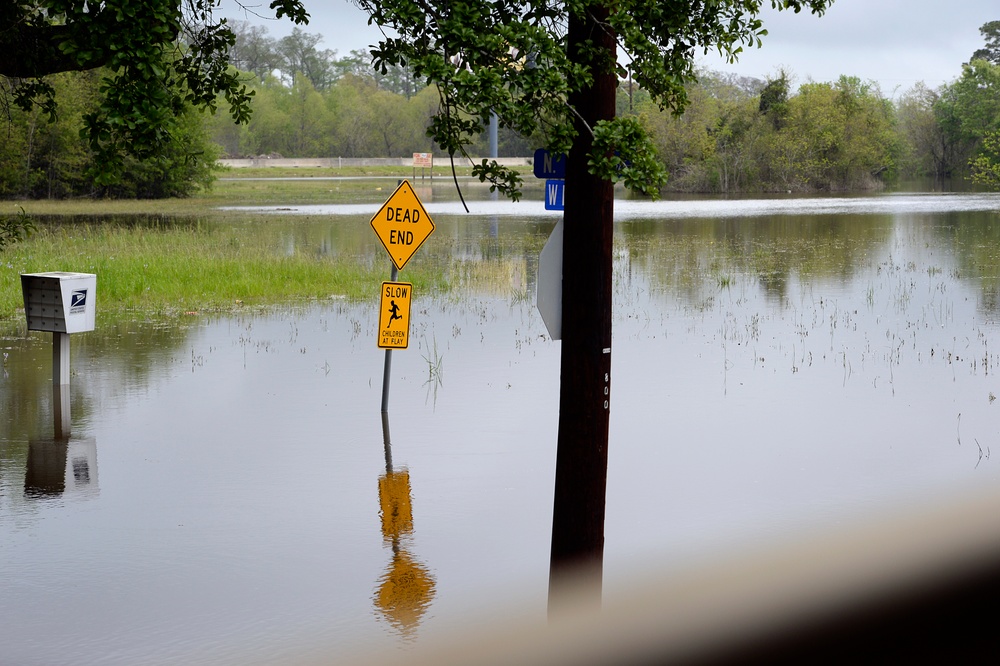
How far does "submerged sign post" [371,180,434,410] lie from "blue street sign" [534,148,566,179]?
5.28 metres

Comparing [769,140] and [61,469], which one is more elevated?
[769,140]

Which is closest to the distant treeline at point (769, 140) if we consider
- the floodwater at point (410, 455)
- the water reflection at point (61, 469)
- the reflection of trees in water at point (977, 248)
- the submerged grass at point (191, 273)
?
the reflection of trees in water at point (977, 248)

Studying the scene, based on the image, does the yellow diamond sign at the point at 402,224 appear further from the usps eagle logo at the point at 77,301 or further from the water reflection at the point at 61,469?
the water reflection at the point at 61,469

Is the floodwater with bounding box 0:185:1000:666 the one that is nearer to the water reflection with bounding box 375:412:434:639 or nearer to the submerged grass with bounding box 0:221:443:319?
the water reflection with bounding box 375:412:434:639

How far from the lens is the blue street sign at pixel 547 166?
22.9 ft

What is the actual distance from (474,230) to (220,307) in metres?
20.9

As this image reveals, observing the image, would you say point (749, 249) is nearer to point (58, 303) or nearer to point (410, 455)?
point (58, 303)

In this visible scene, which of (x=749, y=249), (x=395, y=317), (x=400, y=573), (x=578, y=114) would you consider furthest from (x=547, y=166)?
(x=749, y=249)

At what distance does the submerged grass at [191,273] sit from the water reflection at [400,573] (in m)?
12.3

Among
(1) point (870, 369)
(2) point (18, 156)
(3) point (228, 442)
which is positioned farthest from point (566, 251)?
(2) point (18, 156)

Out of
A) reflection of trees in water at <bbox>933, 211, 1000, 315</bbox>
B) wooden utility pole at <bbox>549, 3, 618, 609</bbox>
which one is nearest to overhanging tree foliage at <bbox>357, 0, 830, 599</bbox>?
wooden utility pole at <bbox>549, 3, 618, 609</bbox>

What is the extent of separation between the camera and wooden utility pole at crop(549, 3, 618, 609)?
21.6ft

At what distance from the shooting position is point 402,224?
12562mm

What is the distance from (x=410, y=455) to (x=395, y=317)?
2246 millimetres
